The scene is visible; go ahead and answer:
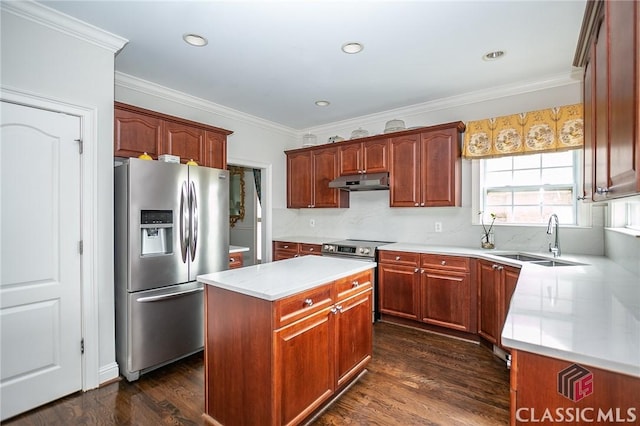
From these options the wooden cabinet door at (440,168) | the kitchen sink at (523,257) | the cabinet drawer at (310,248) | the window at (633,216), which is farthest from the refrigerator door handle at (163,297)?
the window at (633,216)

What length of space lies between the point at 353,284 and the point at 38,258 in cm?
218

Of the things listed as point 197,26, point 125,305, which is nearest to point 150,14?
point 197,26

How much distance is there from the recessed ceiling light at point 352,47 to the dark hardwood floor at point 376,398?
268 centimetres

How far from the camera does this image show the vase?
11.4 ft

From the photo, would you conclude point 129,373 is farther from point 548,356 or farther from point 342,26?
point 342,26

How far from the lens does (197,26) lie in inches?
91.3

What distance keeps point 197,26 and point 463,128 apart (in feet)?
9.51

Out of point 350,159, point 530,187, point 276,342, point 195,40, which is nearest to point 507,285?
point 530,187

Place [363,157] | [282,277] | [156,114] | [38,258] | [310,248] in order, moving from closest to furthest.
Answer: [282,277] → [38,258] → [156,114] → [363,157] → [310,248]

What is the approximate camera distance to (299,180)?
16.2ft

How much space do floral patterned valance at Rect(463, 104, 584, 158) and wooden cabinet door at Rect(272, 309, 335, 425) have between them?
2614 mm

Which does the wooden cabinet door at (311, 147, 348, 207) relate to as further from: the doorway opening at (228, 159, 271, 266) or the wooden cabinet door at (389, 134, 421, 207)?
the wooden cabinet door at (389, 134, 421, 207)

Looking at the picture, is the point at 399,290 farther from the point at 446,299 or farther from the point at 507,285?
the point at 507,285

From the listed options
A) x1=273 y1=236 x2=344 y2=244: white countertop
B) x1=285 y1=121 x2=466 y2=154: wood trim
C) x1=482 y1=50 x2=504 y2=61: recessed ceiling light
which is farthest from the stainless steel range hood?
x1=482 y1=50 x2=504 y2=61: recessed ceiling light
